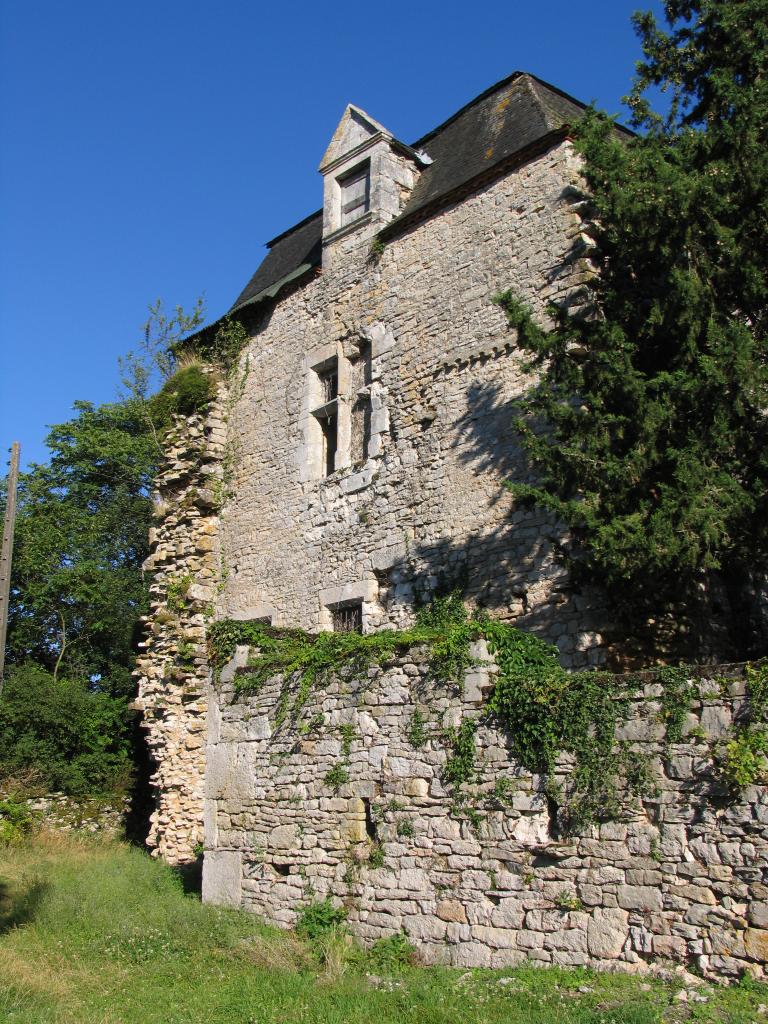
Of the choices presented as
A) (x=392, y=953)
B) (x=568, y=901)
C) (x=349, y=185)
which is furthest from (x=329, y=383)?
(x=568, y=901)

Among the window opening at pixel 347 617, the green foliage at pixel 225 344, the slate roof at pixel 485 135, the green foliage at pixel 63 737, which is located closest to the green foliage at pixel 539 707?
the window opening at pixel 347 617

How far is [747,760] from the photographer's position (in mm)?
6188

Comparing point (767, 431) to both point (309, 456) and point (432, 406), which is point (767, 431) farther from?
point (309, 456)

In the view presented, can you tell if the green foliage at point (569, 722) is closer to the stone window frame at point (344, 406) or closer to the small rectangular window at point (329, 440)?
the stone window frame at point (344, 406)

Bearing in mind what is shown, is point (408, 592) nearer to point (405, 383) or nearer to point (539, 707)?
point (405, 383)

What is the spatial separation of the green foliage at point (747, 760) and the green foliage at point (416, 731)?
280cm

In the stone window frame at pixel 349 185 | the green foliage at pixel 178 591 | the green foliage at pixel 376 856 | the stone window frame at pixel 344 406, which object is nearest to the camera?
the green foliage at pixel 376 856

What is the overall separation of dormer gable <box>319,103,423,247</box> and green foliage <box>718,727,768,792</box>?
9.91 meters

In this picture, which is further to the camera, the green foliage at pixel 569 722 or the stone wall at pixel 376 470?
the stone wall at pixel 376 470

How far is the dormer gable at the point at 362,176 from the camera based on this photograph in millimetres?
14125


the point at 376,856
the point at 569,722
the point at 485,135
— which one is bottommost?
the point at 376,856

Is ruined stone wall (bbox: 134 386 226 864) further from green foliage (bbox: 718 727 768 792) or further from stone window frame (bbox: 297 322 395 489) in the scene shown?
green foliage (bbox: 718 727 768 792)

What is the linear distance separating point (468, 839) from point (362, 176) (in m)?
10.6

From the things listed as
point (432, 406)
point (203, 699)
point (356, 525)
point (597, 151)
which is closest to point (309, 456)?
point (356, 525)
